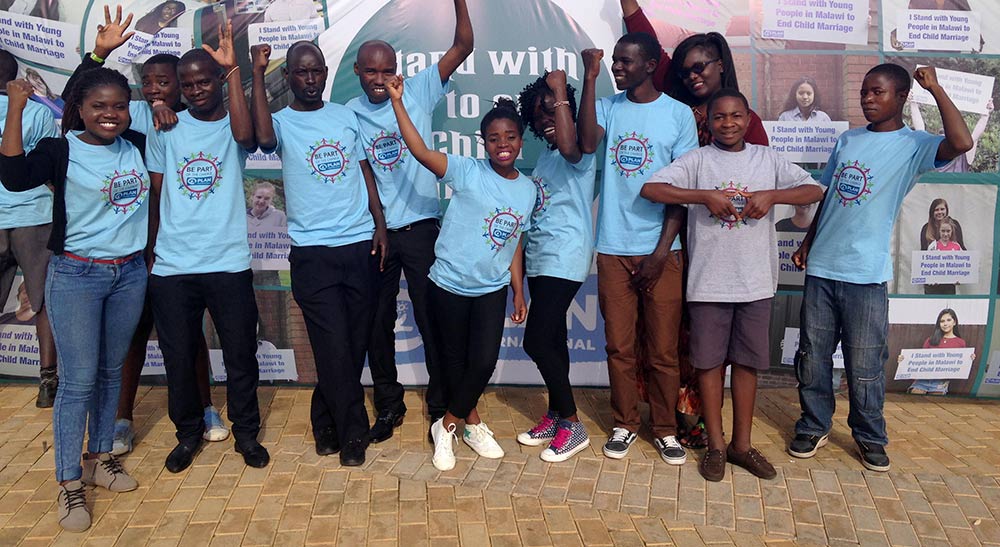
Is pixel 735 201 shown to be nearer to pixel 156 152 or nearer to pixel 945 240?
pixel 945 240

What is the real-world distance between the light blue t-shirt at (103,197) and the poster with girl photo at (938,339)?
185 inches

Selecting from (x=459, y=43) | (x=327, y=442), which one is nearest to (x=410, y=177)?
(x=459, y=43)

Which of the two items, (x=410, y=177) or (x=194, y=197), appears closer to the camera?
(x=194, y=197)

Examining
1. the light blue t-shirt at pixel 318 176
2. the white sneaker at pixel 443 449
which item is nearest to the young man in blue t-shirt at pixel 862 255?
the white sneaker at pixel 443 449

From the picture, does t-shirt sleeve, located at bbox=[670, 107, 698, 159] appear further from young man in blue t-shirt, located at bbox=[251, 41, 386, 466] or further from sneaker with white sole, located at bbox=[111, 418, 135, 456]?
sneaker with white sole, located at bbox=[111, 418, 135, 456]

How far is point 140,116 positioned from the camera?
3.74 m

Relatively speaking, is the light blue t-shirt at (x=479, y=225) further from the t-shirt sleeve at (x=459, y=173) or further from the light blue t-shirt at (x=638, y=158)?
the light blue t-shirt at (x=638, y=158)

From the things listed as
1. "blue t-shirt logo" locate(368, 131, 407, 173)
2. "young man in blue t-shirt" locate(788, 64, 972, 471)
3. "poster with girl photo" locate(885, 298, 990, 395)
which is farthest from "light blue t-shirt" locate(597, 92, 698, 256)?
"poster with girl photo" locate(885, 298, 990, 395)

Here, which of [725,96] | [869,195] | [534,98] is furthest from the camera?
[534,98]

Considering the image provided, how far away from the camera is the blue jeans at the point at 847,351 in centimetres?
361

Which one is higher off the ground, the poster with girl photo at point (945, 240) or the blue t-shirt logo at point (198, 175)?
the blue t-shirt logo at point (198, 175)

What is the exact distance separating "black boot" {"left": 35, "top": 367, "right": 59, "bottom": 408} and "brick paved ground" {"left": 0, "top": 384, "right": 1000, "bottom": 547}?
0.33 metres

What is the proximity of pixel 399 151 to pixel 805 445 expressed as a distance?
280 centimetres

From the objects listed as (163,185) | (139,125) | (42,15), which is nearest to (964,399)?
(163,185)
